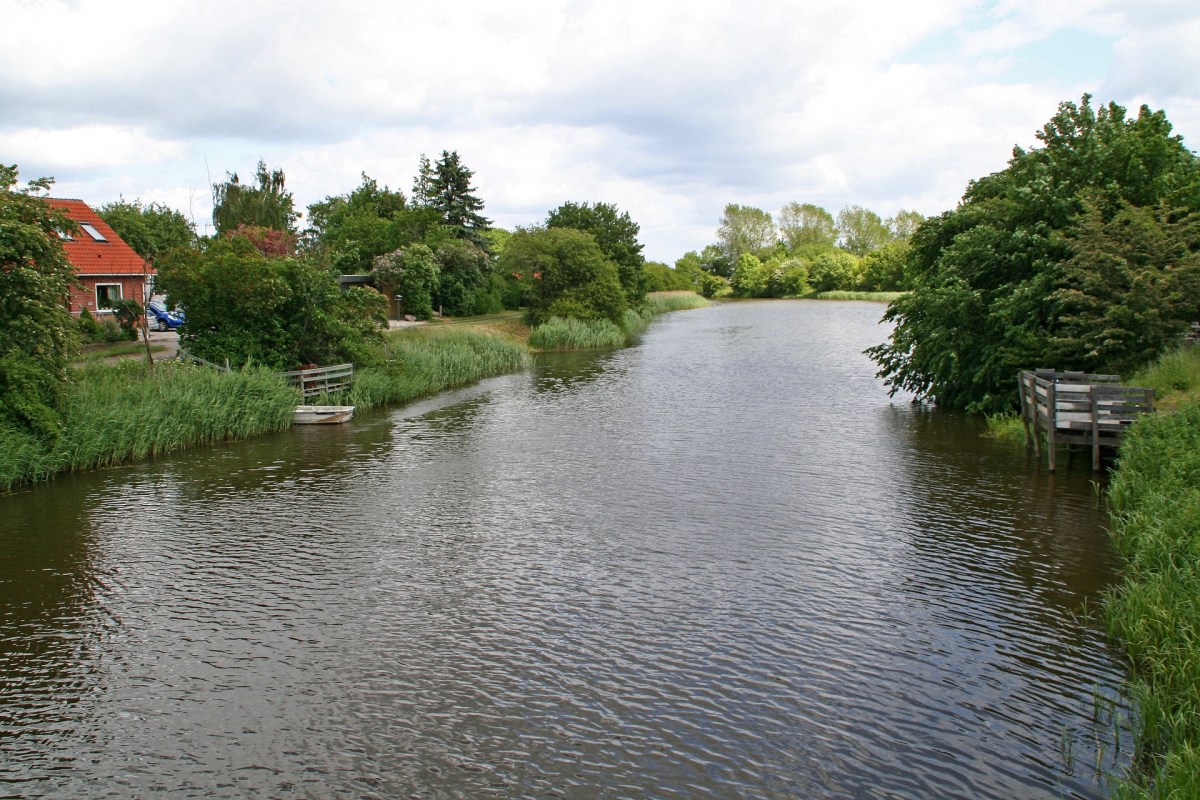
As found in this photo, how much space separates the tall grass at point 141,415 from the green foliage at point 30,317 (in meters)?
0.54

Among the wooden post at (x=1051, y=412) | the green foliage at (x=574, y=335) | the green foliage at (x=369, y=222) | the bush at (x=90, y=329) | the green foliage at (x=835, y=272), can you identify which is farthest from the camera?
the green foliage at (x=835, y=272)

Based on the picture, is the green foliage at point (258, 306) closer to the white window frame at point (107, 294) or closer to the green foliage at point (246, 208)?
the white window frame at point (107, 294)

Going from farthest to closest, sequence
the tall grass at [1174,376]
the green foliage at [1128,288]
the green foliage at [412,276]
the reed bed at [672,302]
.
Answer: the reed bed at [672,302] < the green foliage at [412,276] < the green foliage at [1128,288] < the tall grass at [1174,376]

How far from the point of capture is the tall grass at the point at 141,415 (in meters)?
17.8

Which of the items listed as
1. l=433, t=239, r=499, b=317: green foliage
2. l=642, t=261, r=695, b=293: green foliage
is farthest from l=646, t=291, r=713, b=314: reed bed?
l=433, t=239, r=499, b=317: green foliage

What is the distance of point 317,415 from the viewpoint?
81.3 ft

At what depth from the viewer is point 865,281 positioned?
11181 centimetres

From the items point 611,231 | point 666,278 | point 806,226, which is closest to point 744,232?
point 806,226

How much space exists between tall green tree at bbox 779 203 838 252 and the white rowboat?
132 metres

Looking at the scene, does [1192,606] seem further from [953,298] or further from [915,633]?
[953,298]

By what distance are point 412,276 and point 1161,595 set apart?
150 ft

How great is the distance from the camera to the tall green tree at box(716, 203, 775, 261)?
5792 inches

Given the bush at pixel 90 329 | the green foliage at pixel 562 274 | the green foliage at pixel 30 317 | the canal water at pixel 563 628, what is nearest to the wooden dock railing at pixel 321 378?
the canal water at pixel 563 628

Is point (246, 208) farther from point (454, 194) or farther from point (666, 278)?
point (666, 278)
